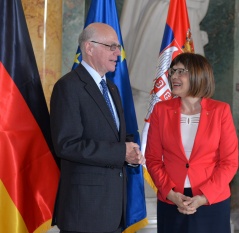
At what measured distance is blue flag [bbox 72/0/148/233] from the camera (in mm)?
3865

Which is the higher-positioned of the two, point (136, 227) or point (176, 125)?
point (176, 125)

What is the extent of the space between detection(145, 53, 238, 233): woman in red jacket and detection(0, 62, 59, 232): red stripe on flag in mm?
751

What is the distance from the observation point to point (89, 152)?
240cm

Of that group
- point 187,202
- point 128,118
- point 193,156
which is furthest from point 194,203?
point 128,118

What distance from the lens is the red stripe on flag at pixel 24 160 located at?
3107 millimetres

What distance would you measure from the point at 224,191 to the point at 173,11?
2.09m

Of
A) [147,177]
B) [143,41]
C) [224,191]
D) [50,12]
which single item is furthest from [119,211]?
[143,41]

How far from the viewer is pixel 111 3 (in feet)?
13.2

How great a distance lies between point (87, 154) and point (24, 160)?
902 mm

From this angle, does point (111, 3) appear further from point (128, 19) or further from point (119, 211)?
point (119, 211)

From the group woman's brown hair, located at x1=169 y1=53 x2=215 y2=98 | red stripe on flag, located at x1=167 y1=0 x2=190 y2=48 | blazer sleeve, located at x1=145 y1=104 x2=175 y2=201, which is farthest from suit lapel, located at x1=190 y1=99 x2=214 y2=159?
red stripe on flag, located at x1=167 y1=0 x2=190 y2=48

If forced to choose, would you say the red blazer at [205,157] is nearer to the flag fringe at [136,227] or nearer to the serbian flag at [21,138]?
the serbian flag at [21,138]

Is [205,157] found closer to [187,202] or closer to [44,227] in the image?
[187,202]

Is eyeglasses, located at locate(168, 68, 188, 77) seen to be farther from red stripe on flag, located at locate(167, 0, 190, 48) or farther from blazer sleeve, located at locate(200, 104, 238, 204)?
red stripe on flag, located at locate(167, 0, 190, 48)
